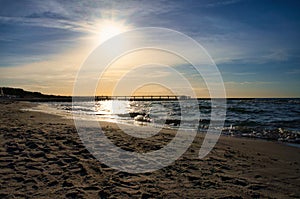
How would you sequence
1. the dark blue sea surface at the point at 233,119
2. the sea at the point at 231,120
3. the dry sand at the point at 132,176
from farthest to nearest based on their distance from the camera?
the dark blue sea surface at the point at 233,119 < the sea at the point at 231,120 < the dry sand at the point at 132,176

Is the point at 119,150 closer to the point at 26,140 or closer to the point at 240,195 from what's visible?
the point at 26,140

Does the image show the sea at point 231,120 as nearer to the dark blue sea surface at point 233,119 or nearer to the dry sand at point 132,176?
the dark blue sea surface at point 233,119

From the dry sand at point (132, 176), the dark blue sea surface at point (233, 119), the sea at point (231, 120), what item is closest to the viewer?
the dry sand at point (132, 176)

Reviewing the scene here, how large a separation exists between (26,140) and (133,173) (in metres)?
4.03

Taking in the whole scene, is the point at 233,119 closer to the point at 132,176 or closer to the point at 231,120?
the point at 231,120

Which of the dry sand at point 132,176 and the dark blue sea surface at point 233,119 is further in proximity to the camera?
the dark blue sea surface at point 233,119

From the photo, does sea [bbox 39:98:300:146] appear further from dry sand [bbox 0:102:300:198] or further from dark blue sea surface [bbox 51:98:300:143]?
dry sand [bbox 0:102:300:198]

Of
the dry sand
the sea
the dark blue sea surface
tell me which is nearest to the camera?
the dry sand

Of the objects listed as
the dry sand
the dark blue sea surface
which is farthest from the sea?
the dry sand

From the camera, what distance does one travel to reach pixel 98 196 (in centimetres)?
384

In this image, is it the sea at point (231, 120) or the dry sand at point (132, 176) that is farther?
the sea at point (231, 120)

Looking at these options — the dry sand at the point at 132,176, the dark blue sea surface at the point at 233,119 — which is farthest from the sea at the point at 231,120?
the dry sand at the point at 132,176

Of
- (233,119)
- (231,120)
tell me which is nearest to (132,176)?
(231,120)

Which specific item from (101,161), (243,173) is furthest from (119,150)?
(243,173)
